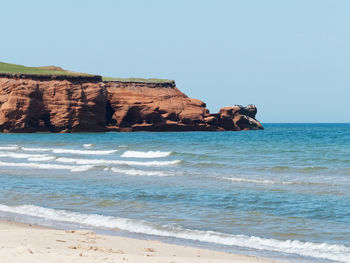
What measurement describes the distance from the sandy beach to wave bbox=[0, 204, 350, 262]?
42.3 inches

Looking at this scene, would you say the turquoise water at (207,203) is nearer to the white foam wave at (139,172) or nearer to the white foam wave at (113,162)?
the white foam wave at (139,172)

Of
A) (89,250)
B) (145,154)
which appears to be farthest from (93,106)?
(89,250)

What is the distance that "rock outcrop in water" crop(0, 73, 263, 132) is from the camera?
241 ft

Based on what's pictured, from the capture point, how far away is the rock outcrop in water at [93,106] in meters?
73.3

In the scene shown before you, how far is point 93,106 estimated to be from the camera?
76.0 meters

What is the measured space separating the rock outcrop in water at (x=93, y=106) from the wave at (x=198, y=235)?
202ft

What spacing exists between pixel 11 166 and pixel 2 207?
1442 cm

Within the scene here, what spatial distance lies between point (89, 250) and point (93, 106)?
68.4m

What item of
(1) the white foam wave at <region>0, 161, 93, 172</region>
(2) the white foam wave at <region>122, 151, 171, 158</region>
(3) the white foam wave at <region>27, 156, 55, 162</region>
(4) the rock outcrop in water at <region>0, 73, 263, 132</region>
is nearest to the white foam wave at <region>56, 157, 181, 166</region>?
(3) the white foam wave at <region>27, 156, 55, 162</region>

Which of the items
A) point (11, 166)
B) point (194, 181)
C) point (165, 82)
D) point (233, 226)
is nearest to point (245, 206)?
point (233, 226)

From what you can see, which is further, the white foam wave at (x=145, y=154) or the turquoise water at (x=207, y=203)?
the white foam wave at (x=145, y=154)

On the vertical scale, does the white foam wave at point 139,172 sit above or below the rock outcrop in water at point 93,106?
below

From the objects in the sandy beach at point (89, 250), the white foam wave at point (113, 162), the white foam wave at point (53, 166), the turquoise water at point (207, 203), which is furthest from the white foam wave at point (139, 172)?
the sandy beach at point (89, 250)

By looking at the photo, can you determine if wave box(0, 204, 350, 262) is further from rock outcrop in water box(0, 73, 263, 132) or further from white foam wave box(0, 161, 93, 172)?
rock outcrop in water box(0, 73, 263, 132)
